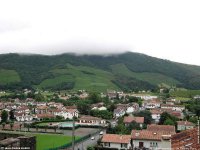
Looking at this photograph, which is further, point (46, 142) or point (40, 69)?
point (40, 69)

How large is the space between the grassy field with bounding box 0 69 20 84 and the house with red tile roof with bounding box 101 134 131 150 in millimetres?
123347

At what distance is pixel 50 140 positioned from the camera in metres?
50.1

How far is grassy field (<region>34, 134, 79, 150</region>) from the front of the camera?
147 ft

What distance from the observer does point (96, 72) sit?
193375 mm

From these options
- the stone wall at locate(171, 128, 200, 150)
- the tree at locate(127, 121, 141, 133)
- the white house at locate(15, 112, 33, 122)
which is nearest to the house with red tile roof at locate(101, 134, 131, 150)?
the tree at locate(127, 121, 141, 133)

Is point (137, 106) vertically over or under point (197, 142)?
under

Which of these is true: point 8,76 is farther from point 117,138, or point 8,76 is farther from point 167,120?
point 117,138

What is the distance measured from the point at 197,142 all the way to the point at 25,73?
16849 centimetres

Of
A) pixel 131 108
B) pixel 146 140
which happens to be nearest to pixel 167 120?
pixel 146 140

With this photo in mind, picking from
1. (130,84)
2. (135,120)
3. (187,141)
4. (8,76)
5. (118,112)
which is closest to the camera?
(187,141)

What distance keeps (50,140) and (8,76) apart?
126 m

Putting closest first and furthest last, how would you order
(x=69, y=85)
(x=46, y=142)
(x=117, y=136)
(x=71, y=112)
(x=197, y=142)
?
1. (x=197, y=142)
2. (x=117, y=136)
3. (x=46, y=142)
4. (x=71, y=112)
5. (x=69, y=85)

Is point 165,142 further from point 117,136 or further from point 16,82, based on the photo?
point 16,82

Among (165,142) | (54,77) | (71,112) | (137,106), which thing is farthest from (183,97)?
(165,142)
